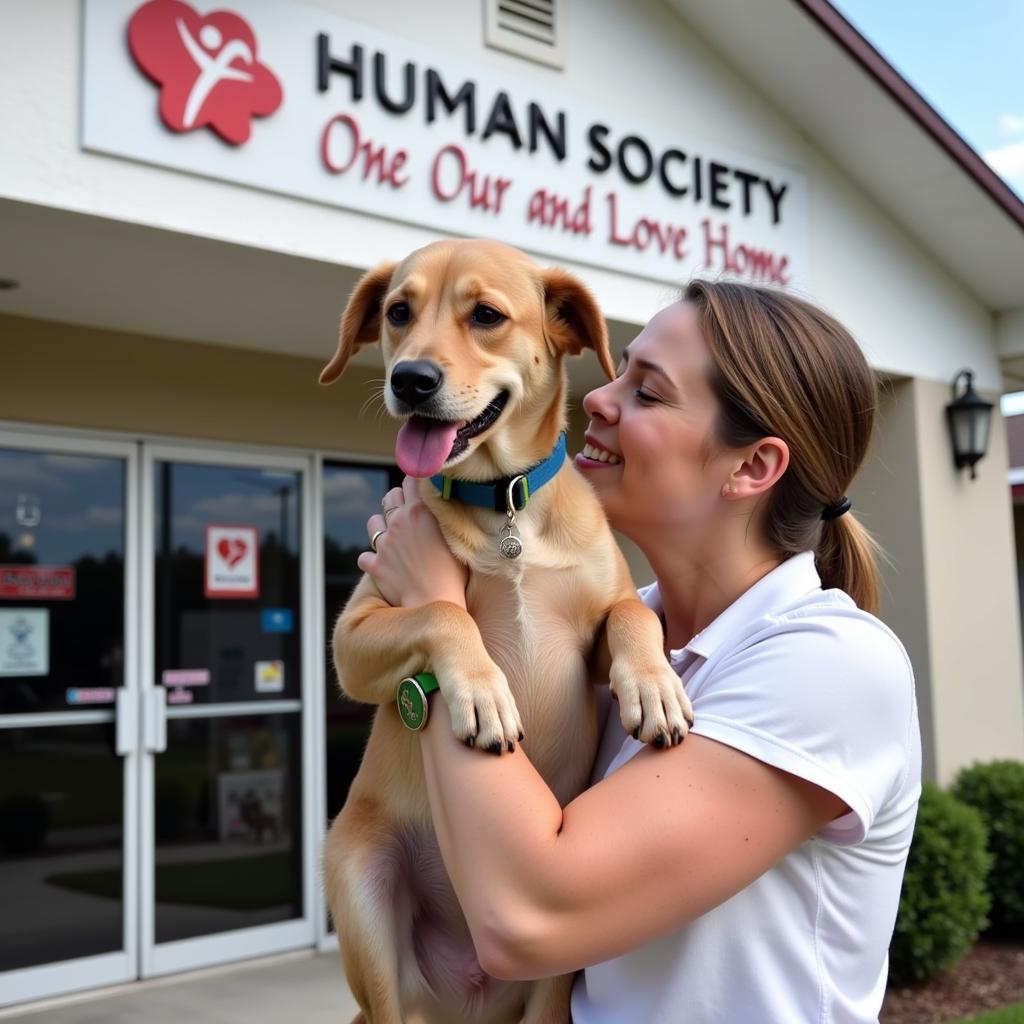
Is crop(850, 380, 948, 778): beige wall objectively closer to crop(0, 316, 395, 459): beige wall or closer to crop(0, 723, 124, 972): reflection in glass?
crop(0, 316, 395, 459): beige wall

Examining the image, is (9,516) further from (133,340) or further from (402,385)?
(402,385)

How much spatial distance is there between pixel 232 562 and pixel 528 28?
2.94 m

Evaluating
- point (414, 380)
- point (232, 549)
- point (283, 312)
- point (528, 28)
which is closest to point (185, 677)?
point (232, 549)

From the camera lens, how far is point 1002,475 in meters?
7.12

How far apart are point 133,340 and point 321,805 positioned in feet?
8.38

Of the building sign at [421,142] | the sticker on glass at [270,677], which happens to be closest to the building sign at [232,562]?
the sticker on glass at [270,677]

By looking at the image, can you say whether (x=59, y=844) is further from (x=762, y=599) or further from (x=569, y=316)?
(x=762, y=599)

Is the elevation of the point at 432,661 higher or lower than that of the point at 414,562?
lower

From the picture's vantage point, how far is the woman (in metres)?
1.32

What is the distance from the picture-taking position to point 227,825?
571cm

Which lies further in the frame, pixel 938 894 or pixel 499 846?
pixel 938 894

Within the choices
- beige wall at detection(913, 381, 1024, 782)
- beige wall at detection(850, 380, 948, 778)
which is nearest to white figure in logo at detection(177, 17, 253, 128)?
beige wall at detection(850, 380, 948, 778)

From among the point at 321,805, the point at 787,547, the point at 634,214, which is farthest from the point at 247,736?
the point at 787,547

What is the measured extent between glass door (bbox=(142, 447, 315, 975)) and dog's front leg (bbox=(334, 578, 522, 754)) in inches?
151
